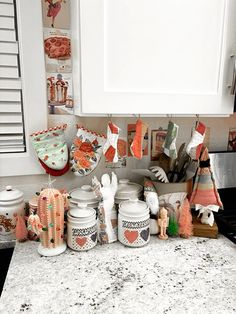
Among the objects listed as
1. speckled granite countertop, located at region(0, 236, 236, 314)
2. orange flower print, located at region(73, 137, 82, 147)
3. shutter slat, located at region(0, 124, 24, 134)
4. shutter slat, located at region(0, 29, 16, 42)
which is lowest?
speckled granite countertop, located at region(0, 236, 236, 314)

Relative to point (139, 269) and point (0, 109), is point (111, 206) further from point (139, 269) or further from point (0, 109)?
point (0, 109)

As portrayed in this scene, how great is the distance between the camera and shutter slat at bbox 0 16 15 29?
0.96 metres

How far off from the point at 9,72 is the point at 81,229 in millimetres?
659

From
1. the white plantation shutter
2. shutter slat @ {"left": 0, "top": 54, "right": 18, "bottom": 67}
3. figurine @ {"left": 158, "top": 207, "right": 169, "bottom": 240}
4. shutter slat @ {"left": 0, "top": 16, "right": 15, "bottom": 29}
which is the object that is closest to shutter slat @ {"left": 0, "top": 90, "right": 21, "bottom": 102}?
the white plantation shutter

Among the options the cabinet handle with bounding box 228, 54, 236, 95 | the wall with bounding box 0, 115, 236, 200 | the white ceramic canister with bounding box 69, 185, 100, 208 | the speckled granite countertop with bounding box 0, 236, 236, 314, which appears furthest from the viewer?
the wall with bounding box 0, 115, 236, 200

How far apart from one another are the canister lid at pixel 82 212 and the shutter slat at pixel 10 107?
46 centimetres

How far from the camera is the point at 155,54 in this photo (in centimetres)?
85

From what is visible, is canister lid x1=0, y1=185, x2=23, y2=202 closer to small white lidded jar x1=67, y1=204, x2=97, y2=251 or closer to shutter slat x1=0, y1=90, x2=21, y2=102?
small white lidded jar x1=67, y1=204, x2=97, y2=251

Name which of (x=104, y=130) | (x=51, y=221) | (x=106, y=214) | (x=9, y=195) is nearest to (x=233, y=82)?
(x=104, y=130)

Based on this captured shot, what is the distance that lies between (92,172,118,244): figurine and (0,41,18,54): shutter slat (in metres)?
0.60

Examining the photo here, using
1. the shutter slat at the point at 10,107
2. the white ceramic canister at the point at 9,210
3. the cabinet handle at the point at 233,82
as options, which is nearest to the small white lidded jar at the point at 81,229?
the white ceramic canister at the point at 9,210

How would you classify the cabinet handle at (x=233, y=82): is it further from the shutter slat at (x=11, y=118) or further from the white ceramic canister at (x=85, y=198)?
the shutter slat at (x=11, y=118)

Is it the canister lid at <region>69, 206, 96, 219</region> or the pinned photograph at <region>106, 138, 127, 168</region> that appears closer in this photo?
the canister lid at <region>69, 206, 96, 219</region>

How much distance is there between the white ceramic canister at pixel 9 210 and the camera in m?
0.98
